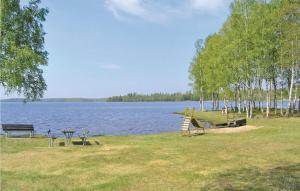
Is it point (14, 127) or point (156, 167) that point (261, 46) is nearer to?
point (14, 127)

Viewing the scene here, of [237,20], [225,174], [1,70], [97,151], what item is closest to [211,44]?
[237,20]

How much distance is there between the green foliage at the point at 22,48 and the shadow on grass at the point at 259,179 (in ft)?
65.1

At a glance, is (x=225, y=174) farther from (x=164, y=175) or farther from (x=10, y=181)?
(x=10, y=181)

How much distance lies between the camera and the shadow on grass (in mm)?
12828

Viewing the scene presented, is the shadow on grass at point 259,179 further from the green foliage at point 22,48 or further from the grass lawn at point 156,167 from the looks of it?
the green foliage at point 22,48

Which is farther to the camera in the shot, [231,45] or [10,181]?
[231,45]

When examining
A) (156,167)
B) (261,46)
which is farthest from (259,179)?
(261,46)

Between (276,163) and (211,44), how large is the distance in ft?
207

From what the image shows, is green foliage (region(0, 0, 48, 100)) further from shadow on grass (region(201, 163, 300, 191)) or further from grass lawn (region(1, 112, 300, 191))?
shadow on grass (region(201, 163, 300, 191))

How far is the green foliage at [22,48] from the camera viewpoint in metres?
30.0

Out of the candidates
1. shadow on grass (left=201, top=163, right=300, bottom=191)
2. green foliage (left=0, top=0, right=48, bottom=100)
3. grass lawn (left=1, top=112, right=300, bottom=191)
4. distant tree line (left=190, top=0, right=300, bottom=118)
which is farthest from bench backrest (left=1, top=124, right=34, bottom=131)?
distant tree line (left=190, top=0, right=300, bottom=118)

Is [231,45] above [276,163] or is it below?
above

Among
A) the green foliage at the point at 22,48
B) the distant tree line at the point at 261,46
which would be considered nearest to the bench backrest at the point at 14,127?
the green foliage at the point at 22,48

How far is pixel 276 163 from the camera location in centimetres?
1739
